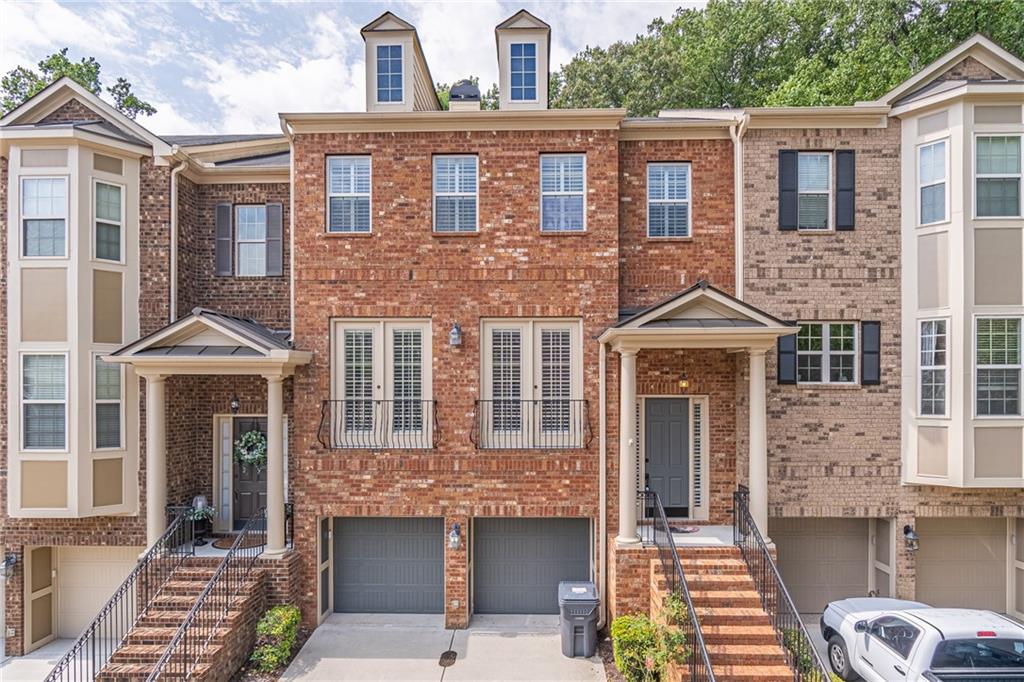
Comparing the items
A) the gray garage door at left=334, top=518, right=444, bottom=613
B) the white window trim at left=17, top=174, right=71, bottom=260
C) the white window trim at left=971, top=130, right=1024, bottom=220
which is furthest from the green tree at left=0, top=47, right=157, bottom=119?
the white window trim at left=971, top=130, right=1024, bottom=220

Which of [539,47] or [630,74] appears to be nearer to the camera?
[539,47]

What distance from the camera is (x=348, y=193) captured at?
9477 mm

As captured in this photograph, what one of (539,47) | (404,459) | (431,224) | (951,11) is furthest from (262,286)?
(951,11)

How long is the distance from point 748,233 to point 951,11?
46.6 feet

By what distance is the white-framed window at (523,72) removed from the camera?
9.85m

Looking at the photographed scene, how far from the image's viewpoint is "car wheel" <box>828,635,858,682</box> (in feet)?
25.5

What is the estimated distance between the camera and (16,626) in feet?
29.4

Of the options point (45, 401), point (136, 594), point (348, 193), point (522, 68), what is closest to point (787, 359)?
point (522, 68)

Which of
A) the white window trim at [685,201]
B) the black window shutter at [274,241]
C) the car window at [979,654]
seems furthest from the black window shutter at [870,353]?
the black window shutter at [274,241]

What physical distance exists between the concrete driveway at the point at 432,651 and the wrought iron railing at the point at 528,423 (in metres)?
2.99

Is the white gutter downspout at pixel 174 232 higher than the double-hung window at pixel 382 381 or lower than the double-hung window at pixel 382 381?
higher

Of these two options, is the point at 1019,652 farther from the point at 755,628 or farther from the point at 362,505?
the point at 362,505

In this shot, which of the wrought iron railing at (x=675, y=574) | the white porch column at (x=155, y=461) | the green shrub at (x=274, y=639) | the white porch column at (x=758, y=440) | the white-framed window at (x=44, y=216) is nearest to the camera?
the wrought iron railing at (x=675, y=574)

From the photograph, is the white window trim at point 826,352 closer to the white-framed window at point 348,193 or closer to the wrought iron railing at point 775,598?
the wrought iron railing at point 775,598
